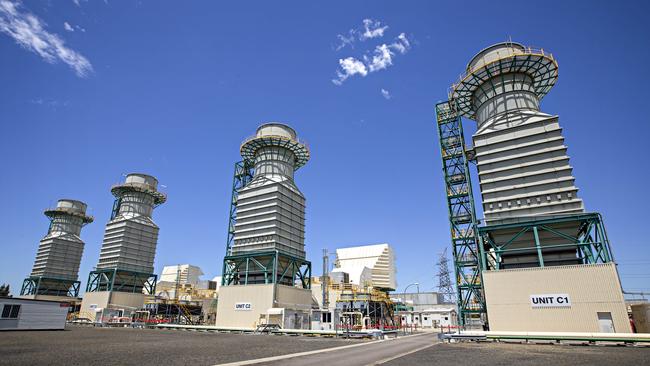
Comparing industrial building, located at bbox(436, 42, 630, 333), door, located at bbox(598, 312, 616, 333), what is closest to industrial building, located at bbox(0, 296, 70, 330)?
industrial building, located at bbox(436, 42, 630, 333)

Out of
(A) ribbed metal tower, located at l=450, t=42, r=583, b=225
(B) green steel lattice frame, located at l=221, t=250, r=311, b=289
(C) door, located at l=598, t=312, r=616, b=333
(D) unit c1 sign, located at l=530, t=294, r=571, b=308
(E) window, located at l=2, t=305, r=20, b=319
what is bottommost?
(C) door, located at l=598, t=312, r=616, b=333

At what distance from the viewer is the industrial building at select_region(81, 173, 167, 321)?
6419 centimetres

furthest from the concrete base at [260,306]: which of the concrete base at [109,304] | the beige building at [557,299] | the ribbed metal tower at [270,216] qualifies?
the concrete base at [109,304]

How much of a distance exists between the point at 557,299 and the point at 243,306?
34551 mm

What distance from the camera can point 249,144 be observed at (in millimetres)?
54469

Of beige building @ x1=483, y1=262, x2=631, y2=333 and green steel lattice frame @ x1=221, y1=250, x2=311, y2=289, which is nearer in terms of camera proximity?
beige building @ x1=483, y1=262, x2=631, y2=333

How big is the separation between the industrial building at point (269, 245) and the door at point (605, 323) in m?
29.4

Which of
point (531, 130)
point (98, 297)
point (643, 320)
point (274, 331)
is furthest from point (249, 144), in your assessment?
point (643, 320)

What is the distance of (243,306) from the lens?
45031 millimetres

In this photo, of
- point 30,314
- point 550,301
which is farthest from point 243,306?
point 550,301

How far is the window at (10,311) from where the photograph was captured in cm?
3438

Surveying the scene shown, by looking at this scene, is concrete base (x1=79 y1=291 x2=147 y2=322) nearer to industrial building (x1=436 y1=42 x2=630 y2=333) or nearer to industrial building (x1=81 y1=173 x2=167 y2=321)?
industrial building (x1=81 y1=173 x2=167 y2=321)

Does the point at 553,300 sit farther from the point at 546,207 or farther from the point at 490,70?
the point at 490,70

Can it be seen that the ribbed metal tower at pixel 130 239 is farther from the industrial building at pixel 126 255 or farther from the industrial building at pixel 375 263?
the industrial building at pixel 375 263
